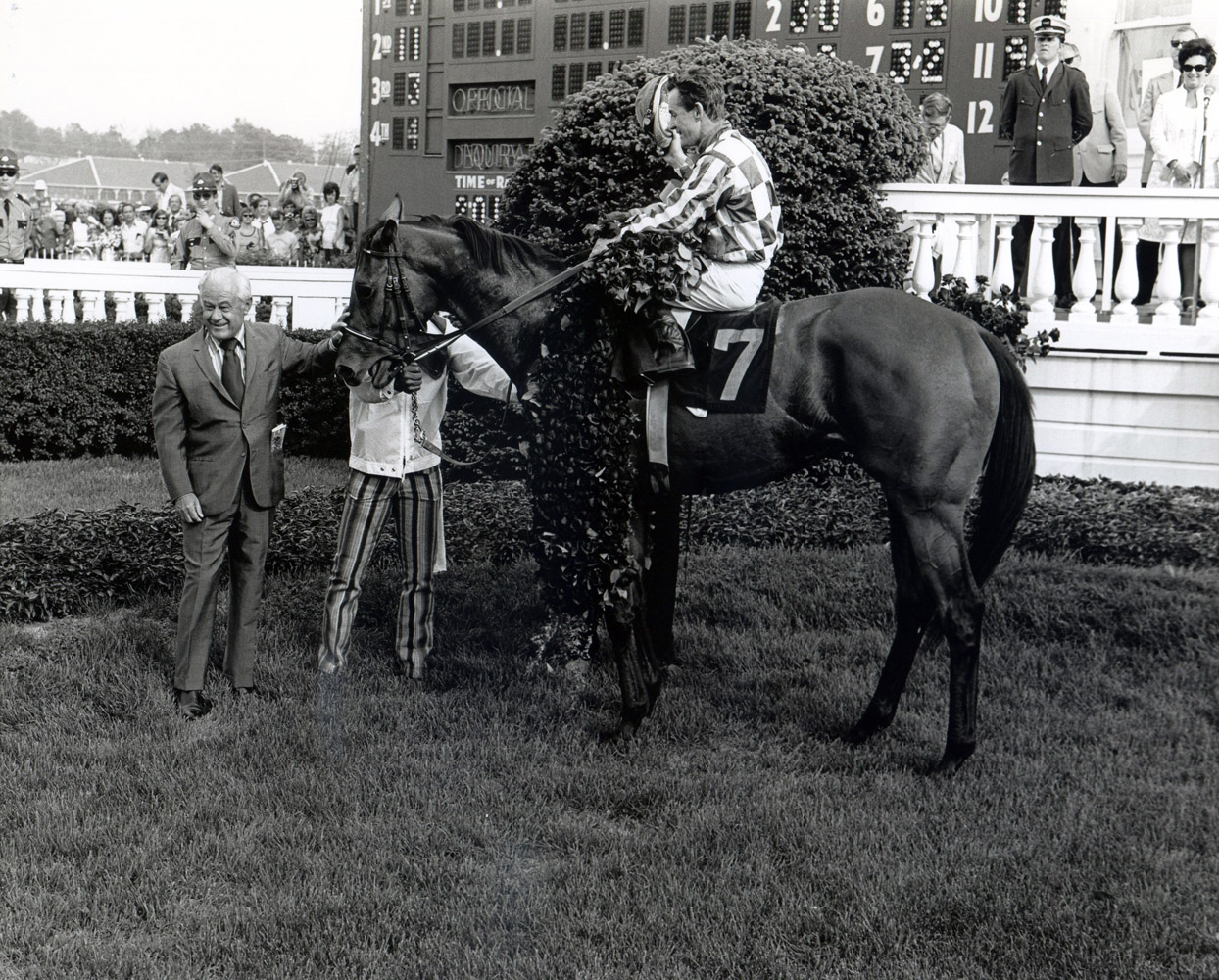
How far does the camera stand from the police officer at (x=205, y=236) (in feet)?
35.5

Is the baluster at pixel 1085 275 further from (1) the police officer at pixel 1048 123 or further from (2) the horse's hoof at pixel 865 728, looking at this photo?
(2) the horse's hoof at pixel 865 728

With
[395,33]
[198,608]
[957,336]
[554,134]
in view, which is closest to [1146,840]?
[957,336]

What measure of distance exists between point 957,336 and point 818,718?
1580 mm

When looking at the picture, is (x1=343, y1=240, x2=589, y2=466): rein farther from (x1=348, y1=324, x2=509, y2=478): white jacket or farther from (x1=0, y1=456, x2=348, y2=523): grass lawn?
(x1=0, y1=456, x2=348, y2=523): grass lawn

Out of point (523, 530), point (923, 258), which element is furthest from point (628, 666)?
point (923, 258)

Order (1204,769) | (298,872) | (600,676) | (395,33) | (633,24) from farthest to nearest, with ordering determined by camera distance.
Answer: (395,33), (633,24), (600,676), (1204,769), (298,872)

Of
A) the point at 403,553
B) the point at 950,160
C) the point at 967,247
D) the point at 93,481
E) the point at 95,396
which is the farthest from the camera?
the point at 95,396

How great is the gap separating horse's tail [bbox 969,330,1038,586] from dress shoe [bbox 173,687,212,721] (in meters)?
2.96

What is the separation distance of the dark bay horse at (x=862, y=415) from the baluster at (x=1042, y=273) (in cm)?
374

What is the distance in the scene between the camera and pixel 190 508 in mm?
4840

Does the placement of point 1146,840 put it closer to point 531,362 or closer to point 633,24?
point 531,362

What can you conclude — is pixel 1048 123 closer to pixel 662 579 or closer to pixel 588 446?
pixel 662 579

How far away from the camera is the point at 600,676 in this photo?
5.48 m

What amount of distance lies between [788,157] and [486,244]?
329cm
